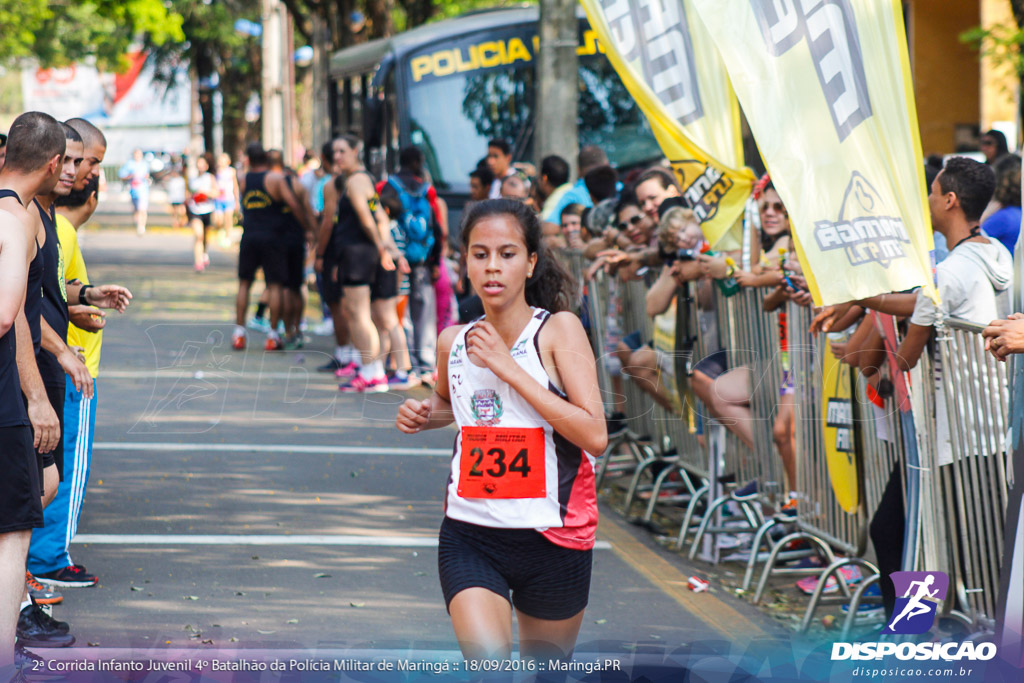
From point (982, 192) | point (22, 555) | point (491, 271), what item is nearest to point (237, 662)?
point (22, 555)

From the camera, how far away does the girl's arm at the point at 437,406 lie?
3.93 meters

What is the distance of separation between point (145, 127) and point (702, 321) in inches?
2862

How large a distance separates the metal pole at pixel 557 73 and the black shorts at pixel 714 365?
17.3 feet

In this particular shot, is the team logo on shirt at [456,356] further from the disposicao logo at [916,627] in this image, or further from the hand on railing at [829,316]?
the hand on railing at [829,316]

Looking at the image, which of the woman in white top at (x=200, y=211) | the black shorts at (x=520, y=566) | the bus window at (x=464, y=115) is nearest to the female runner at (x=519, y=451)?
the black shorts at (x=520, y=566)

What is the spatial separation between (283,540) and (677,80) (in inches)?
Result: 124

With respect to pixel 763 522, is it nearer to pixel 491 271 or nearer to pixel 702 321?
pixel 702 321

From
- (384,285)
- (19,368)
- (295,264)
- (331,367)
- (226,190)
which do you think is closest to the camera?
(19,368)

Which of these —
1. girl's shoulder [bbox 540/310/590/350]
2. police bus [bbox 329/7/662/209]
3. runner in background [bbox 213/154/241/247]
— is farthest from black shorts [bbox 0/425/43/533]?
runner in background [bbox 213/154/241/247]

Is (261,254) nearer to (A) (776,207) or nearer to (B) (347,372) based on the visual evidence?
(B) (347,372)

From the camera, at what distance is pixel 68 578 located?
224 inches

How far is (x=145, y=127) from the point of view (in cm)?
7512

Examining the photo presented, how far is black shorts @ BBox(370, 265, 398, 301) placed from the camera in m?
11.2

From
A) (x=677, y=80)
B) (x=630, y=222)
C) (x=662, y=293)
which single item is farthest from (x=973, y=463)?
(x=630, y=222)
